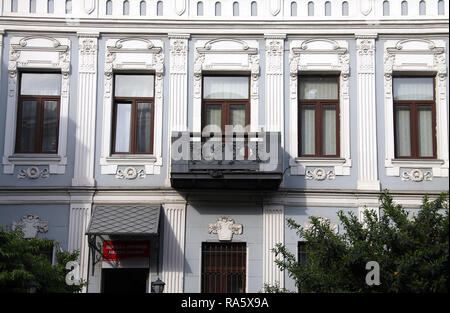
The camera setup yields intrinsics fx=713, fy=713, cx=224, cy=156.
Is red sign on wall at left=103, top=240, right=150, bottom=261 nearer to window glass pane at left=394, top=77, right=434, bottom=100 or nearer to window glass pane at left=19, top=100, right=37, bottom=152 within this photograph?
window glass pane at left=19, top=100, right=37, bottom=152

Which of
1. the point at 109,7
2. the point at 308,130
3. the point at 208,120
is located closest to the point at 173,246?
the point at 208,120

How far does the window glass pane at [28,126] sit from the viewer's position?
18.7 metres

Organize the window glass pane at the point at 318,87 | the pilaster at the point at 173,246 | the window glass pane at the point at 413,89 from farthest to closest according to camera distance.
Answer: the window glass pane at the point at 318,87
the window glass pane at the point at 413,89
the pilaster at the point at 173,246

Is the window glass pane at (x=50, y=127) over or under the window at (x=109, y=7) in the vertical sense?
under

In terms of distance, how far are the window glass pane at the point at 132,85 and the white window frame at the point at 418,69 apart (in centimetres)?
627

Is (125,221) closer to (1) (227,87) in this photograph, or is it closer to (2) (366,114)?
(1) (227,87)

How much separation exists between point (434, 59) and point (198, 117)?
21.0 ft

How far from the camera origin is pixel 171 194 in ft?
59.3

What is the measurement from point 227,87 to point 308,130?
244 centimetres

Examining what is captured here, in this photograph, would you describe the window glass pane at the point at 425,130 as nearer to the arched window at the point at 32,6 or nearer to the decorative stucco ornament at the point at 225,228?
the decorative stucco ornament at the point at 225,228

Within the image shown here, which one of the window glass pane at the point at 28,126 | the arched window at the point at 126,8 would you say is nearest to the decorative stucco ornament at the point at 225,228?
the window glass pane at the point at 28,126

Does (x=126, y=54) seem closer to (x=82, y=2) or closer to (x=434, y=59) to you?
(x=82, y=2)

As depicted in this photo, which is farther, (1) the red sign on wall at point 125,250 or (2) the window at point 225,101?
(2) the window at point 225,101

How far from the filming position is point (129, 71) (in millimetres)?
18922
